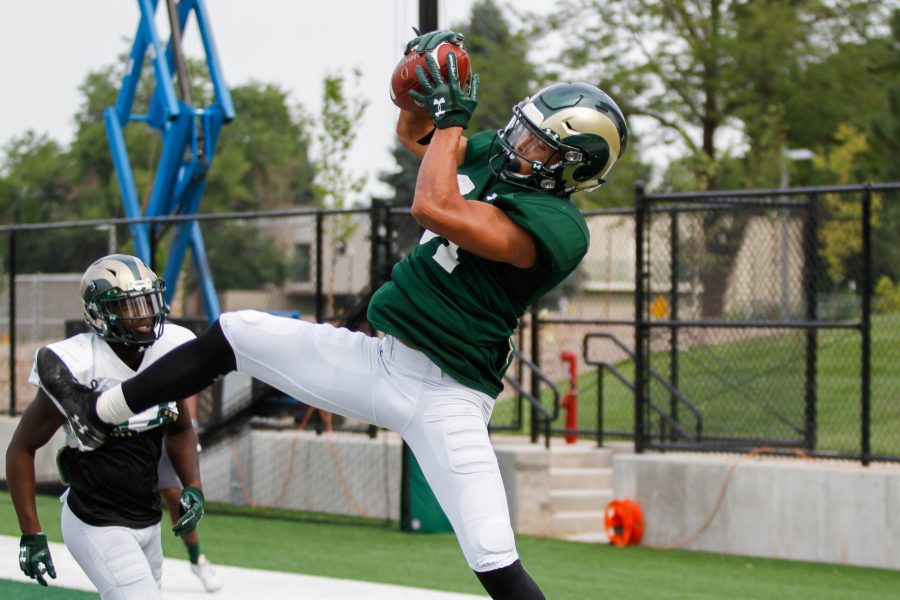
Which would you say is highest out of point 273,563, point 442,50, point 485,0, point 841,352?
point 485,0

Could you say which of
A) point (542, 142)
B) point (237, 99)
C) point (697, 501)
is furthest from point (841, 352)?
point (237, 99)

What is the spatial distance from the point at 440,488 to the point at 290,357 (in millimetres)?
624

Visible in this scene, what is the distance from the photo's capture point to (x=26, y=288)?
25125 millimetres

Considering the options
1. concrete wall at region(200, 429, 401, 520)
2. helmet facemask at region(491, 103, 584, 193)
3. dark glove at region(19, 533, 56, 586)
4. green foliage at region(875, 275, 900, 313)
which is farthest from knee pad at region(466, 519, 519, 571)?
green foliage at region(875, 275, 900, 313)

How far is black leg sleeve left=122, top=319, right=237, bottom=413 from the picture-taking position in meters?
4.09

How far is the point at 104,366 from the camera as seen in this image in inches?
184

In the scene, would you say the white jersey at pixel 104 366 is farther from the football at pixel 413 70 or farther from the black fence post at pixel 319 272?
the black fence post at pixel 319 272

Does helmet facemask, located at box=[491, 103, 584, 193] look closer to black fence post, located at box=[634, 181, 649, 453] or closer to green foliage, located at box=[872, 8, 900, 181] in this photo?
black fence post, located at box=[634, 181, 649, 453]

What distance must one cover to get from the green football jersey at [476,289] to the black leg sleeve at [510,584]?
58 centimetres

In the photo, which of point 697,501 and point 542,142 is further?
point 697,501

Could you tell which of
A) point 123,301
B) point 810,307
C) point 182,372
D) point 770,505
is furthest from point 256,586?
point 810,307

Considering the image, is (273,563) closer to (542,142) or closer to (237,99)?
(542,142)

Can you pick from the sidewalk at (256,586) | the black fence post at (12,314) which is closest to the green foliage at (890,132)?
the black fence post at (12,314)

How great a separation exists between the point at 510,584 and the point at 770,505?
637cm
